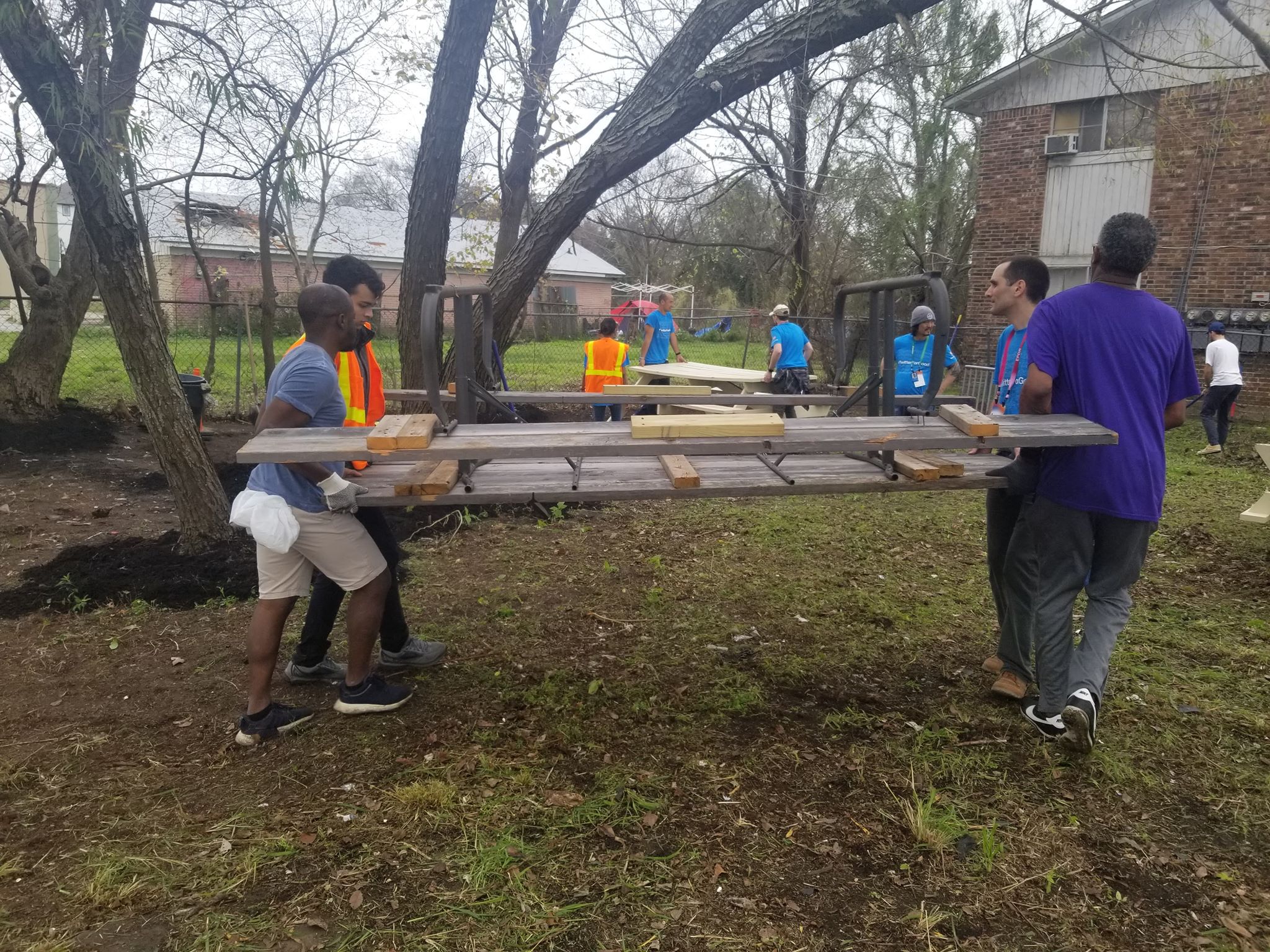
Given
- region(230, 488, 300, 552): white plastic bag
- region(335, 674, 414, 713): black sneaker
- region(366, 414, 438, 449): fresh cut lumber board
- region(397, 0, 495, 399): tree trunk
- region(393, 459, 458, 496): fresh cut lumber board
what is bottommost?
region(335, 674, 414, 713): black sneaker

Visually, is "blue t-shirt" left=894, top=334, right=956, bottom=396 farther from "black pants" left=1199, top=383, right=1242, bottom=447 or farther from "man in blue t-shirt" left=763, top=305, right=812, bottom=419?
"black pants" left=1199, top=383, right=1242, bottom=447

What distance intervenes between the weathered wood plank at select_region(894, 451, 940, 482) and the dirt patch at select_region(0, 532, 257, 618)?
143 inches

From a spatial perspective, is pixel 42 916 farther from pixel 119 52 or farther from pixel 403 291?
pixel 119 52

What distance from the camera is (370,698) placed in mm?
3447

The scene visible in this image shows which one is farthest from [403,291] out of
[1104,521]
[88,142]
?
[1104,521]

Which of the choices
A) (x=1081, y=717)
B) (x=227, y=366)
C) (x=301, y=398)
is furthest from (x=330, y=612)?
(x=227, y=366)

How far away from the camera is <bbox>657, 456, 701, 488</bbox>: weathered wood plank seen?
116 inches

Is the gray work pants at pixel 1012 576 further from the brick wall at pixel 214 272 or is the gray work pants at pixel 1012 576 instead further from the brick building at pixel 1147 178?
the brick wall at pixel 214 272

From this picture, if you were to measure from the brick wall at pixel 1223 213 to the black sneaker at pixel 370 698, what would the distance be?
44.7ft

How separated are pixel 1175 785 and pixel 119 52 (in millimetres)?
9155

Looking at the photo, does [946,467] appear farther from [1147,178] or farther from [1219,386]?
[1147,178]

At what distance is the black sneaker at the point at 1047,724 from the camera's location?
3.23 meters

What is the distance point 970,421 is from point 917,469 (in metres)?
0.28

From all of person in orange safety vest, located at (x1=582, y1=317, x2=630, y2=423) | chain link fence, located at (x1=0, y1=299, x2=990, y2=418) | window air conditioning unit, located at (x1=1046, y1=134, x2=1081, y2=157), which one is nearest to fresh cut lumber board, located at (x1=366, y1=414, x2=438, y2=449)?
chain link fence, located at (x1=0, y1=299, x2=990, y2=418)
